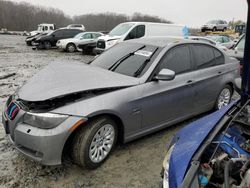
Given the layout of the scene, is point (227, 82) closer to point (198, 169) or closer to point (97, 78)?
point (97, 78)

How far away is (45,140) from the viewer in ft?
8.11

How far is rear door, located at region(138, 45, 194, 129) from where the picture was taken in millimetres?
3248

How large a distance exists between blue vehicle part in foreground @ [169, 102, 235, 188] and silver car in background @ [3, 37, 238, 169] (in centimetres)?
99

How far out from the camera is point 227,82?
15.2ft

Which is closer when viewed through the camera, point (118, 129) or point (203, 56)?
point (118, 129)

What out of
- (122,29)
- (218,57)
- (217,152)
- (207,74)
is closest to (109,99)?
(217,152)

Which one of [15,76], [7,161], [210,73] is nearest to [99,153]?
[7,161]

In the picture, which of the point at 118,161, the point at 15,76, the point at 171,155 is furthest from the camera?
the point at 15,76

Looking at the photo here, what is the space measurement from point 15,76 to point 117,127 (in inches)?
262

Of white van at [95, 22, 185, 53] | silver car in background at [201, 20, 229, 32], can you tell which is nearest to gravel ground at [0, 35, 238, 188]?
white van at [95, 22, 185, 53]

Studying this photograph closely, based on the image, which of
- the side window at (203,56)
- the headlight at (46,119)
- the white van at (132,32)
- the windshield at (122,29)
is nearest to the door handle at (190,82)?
the side window at (203,56)

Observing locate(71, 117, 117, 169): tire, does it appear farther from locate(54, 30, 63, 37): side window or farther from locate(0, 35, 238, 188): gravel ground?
locate(54, 30, 63, 37): side window

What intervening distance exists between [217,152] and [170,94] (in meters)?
1.75

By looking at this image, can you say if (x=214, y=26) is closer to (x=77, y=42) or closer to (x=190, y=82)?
(x=77, y=42)
